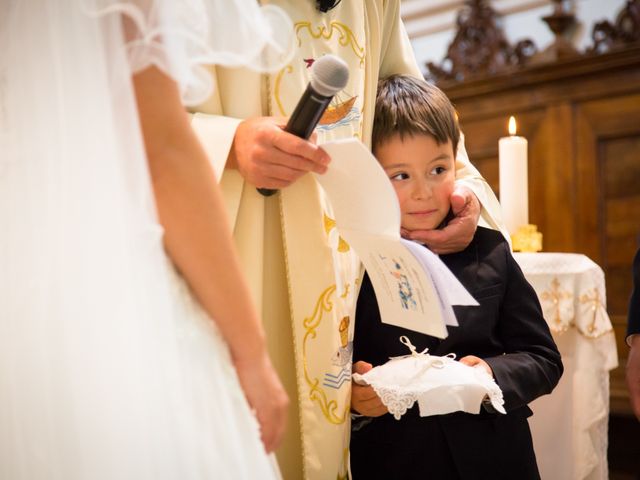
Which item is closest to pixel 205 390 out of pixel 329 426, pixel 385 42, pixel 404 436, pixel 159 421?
pixel 159 421

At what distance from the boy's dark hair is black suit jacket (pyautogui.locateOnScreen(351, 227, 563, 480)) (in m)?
0.28

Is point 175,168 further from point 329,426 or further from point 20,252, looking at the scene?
point 329,426

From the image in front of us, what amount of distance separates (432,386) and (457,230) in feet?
1.33

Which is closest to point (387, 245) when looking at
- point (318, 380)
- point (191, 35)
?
point (318, 380)

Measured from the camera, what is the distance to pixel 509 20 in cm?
399

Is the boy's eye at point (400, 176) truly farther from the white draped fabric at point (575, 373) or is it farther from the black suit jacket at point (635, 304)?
the black suit jacket at point (635, 304)

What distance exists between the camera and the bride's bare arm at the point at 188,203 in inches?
30.8

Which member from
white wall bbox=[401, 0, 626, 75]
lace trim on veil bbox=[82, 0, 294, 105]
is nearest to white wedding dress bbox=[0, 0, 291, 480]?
lace trim on veil bbox=[82, 0, 294, 105]

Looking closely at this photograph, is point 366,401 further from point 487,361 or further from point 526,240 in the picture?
point 526,240

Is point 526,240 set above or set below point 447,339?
above

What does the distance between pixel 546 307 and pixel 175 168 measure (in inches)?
62.7

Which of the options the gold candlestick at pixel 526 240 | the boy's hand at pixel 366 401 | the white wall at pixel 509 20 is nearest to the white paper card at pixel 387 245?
the boy's hand at pixel 366 401

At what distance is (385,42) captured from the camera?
1658mm

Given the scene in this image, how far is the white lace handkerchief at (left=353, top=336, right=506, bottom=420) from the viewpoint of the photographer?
45.9 inches
